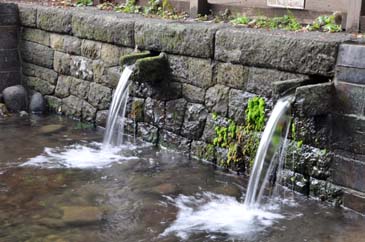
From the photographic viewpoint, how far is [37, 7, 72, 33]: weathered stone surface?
7.51 metres

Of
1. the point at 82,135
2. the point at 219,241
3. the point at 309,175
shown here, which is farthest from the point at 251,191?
the point at 82,135

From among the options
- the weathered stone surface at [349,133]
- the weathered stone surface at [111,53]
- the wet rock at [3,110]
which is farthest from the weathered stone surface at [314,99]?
the wet rock at [3,110]

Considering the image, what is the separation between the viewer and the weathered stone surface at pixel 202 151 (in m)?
5.80

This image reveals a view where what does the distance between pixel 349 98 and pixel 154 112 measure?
262cm

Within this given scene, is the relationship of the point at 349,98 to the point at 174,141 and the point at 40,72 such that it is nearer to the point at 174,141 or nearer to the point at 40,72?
the point at 174,141

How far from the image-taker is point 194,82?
5.88 metres

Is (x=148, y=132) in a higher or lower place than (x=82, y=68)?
lower

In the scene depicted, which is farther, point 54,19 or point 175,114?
point 54,19

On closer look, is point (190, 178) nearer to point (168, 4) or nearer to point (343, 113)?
point (343, 113)

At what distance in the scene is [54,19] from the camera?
769 cm

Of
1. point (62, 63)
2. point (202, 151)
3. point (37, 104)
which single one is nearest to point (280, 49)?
point (202, 151)

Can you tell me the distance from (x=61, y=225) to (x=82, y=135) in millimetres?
2709

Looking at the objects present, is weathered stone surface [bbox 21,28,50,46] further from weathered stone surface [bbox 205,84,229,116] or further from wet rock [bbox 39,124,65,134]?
weathered stone surface [bbox 205,84,229,116]

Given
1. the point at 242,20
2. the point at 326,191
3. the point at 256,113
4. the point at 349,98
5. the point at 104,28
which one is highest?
the point at 242,20
